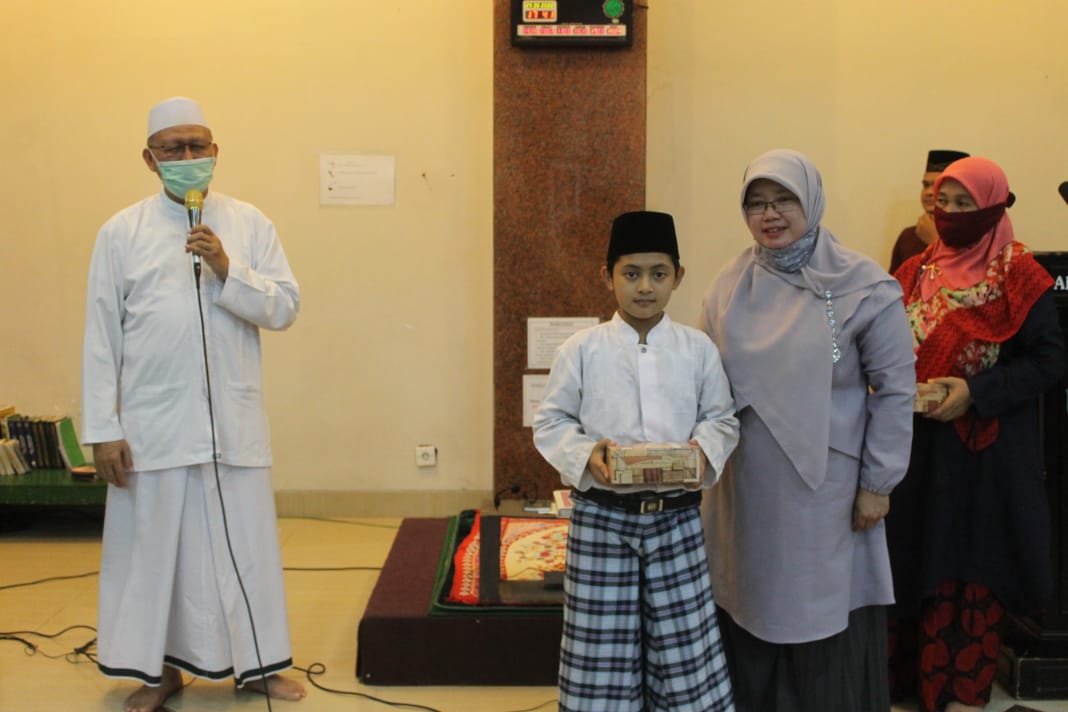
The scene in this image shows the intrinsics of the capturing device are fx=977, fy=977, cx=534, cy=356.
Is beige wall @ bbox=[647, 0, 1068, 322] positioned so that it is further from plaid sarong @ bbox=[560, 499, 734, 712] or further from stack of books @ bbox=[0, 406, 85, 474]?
stack of books @ bbox=[0, 406, 85, 474]

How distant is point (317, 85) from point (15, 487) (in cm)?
228

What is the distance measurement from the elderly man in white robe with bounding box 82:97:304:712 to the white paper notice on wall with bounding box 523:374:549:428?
5.41ft

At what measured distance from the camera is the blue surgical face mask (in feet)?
8.80

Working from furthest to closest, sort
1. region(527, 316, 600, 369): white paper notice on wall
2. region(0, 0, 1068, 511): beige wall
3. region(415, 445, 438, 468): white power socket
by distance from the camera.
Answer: region(415, 445, 438, 468): white power socket, region(0, 0, 1068, 511): beige wall, region(527, 316, 600, 369): white paper notice on wall

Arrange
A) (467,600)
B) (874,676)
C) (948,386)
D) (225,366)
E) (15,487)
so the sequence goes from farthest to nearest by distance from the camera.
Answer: (15,487) → (467,600) → (225,366) → (948,386) → (874,676)

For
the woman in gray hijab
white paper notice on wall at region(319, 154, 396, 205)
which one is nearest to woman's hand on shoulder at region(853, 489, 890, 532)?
the woman in gray hijab

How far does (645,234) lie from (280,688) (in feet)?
5.85

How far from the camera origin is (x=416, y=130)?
182 inches

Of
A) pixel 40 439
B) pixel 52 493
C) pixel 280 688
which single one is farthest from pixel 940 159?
pixel 40 439

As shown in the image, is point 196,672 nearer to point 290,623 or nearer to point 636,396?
point 290,623

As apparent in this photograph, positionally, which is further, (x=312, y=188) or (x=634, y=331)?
(x=312, y=188)

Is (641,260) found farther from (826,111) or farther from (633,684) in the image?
(826,111)

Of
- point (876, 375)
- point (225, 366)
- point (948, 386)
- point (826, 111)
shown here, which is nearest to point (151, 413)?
point (225, 366)

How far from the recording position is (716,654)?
86.3 inches
